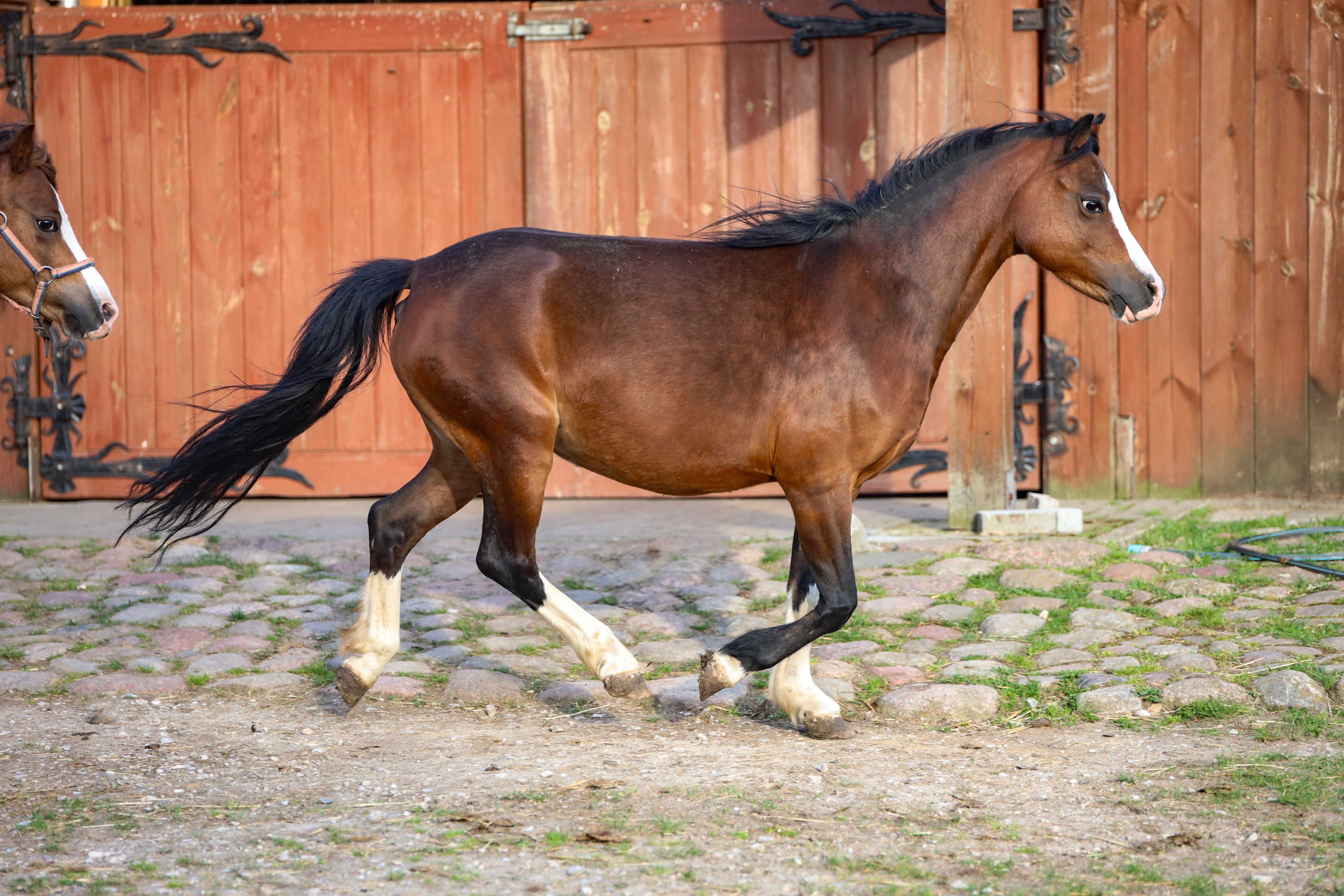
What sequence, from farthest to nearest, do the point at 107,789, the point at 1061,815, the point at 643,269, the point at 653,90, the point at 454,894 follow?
the point at 653,90 < the point at 643,269 < the point at 107,789 < the point at 1061,815 < the point at 454,894

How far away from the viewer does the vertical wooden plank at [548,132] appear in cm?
760

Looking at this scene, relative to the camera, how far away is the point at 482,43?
25.1ft

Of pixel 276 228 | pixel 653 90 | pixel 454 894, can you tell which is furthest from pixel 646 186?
pixel 454 894

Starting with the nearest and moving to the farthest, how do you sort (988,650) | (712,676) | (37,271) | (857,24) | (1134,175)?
(712,676) → (37,271) → (988,650) → (1134,175) → (857,24)

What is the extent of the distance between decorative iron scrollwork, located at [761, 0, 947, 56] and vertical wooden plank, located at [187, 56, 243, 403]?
325 cm

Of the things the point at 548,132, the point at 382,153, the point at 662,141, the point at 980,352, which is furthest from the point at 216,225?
the point at 980,352

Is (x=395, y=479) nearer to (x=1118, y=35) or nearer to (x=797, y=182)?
(x=797, y=182)

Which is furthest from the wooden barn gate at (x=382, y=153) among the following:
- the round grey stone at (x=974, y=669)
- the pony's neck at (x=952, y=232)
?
the pony's neck at (x=952, y=232)

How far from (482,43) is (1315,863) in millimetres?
6362

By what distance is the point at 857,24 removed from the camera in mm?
7414

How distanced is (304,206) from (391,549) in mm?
4292

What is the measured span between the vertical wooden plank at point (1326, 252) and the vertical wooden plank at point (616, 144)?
12.3 ft

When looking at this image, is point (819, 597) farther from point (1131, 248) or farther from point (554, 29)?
point (554, 29)

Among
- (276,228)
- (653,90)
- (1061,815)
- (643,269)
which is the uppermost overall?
(653,90)
